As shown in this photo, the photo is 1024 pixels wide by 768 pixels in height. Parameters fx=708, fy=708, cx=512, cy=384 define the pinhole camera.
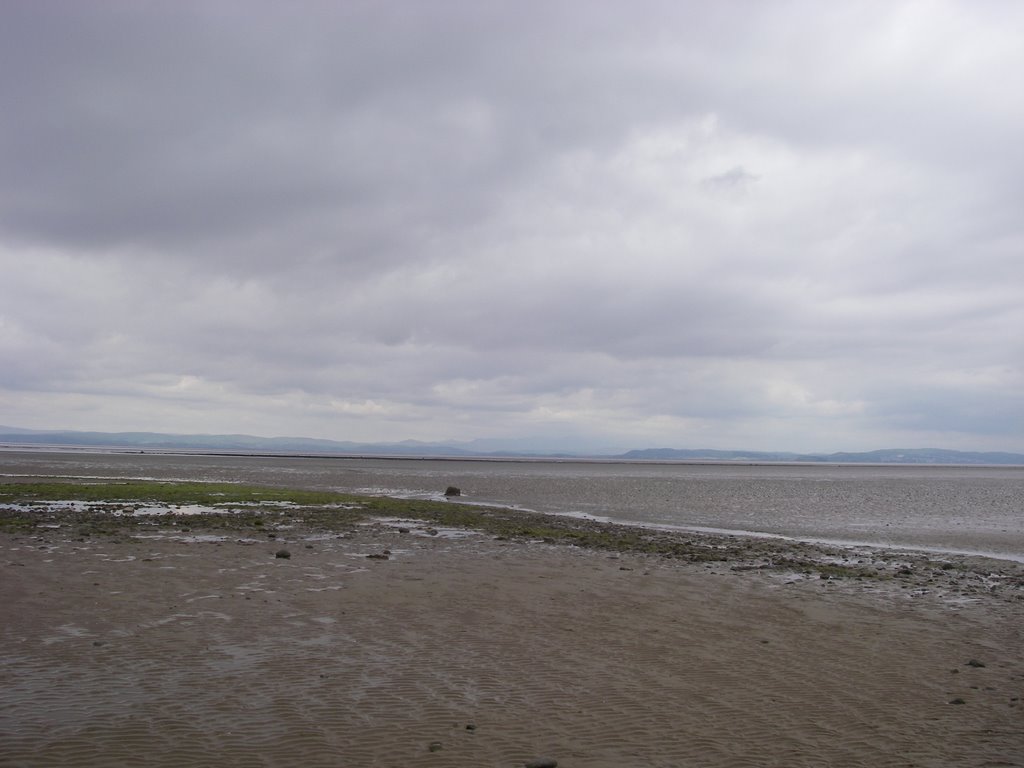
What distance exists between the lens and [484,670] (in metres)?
10.2

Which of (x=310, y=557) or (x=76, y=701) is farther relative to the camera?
(x=310, y=557)

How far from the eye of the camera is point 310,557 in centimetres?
1994

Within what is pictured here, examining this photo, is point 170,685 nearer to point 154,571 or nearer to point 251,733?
point 251,733

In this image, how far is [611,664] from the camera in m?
10.7

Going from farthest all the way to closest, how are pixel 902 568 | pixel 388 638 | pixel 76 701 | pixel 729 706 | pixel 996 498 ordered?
pixel 996 498 → pixel 902 568 → pixel 388 638 → pixel 729 706 → pixel 76 701

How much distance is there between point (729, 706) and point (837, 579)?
11767 mm

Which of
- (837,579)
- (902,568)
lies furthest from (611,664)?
(902,568)

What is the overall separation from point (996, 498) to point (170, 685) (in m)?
67.2

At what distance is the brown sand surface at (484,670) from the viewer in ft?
24.9

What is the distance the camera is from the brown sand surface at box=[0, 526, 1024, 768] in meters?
7.59

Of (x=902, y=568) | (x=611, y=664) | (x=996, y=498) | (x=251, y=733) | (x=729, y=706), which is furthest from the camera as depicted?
(x=996, y=498)

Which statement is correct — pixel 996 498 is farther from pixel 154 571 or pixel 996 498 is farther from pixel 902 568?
pixel 154 571

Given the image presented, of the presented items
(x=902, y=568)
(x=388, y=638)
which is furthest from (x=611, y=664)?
(x=902, y=568)

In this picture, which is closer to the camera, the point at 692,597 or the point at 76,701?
the point at 76,701
